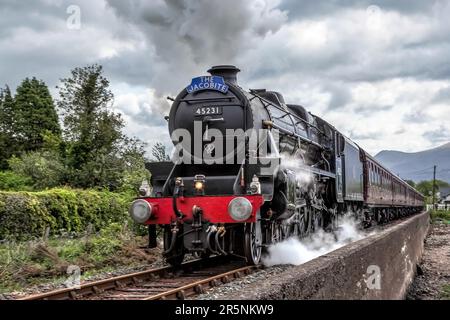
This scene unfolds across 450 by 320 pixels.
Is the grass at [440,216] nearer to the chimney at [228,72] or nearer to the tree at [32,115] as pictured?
the tree at [32,115]

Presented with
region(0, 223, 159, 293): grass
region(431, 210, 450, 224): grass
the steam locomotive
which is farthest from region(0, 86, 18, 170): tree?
region(431, 210, 450, 224): grass

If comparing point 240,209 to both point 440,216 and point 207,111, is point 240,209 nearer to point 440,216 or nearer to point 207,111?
point 207,111

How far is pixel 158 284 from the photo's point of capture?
8219 mm

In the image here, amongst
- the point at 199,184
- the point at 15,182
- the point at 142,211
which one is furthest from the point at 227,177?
the point at 15,182

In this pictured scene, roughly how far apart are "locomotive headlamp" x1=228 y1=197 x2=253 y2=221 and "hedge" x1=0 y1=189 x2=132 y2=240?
8223 millimetres

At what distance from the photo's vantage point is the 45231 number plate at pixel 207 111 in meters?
10.1

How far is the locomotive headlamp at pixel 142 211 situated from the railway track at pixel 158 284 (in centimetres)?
95

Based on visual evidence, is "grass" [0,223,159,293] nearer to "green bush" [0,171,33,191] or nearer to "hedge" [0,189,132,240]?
"hedge" [0,189,132,240]

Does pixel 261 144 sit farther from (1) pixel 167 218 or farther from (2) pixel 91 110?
(2) pixel 91 110

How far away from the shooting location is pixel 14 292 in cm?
808

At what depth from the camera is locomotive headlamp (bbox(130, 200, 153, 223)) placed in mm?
9281

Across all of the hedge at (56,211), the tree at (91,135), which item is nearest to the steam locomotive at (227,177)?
the hedge at (56,211)
